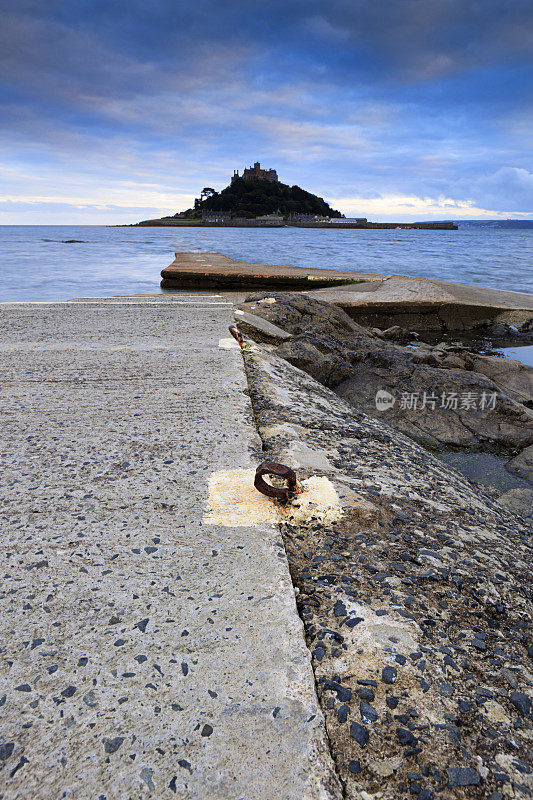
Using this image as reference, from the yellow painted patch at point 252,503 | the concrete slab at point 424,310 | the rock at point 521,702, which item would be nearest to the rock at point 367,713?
the rock at point 521,702

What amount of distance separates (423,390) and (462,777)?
376cm

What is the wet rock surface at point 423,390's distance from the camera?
4.06 metres

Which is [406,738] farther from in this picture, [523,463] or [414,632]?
[523,463]

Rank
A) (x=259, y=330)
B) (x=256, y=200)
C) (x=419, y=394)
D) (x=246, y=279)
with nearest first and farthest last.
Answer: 1. (x=419, y=394)
2. (x=259, y=330)
3. (x=246, y=279)
4. (x=256, y=200)

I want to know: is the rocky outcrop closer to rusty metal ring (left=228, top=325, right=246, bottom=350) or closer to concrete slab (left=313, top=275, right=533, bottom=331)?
rusty metal ring (left=228, top=325, right=246, bottom=350)

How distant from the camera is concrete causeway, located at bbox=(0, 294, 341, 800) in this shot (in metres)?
0.87

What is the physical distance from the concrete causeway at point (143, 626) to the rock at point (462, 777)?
0.73ft

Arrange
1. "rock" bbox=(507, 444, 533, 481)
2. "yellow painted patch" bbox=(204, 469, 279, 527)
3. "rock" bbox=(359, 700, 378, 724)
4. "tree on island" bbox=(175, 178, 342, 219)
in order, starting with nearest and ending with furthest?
"rock" bbox=(359, 700, 378, 724) → "yellow painted patch" bbox=(204, 469, 279, 527) → "rock" bbox=(507, 444, 533, 481) → "tree on island" bbox=(175, 178, 342, 219)

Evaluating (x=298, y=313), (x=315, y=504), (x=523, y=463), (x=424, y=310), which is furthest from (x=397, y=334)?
(x=315, y=504)

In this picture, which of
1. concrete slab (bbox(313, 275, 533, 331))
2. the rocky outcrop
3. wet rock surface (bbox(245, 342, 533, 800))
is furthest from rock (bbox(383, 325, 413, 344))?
wet rock surface (bbox(245, 342, 533, 800))

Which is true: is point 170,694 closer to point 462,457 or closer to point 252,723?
point 252,723

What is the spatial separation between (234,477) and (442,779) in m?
1.07

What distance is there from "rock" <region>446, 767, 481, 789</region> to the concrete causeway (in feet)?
0.73

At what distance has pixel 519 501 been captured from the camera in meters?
3.13
